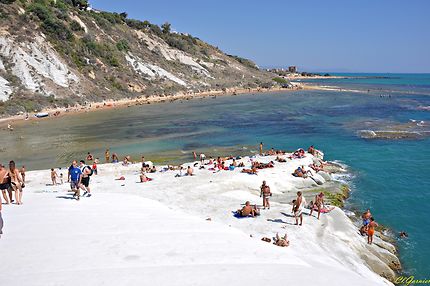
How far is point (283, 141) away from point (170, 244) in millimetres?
29166

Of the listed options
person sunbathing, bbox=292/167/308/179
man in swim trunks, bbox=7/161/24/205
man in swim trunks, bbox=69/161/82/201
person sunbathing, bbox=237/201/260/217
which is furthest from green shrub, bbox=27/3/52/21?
person sunbathing, bbox=237/201/260/217

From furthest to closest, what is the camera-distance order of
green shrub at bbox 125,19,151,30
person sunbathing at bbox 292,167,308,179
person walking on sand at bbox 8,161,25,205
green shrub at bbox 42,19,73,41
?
green shrub at bbox 125,19,151,30 → green shrub at bbox 42,19,73,41 → person sunbathing at bbox 292,167,308,179 → person walking on sand at bbox 8,161,25,205

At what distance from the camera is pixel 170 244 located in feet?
36.6

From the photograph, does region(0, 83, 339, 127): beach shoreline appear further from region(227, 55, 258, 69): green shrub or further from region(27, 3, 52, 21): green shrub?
region(227, 55, 258, 69): green shrub

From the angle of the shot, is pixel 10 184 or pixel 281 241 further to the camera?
pixel 10 184

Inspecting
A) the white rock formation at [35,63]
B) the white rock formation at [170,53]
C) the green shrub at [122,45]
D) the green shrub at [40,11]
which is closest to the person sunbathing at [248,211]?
the white rock formation at [35,63]

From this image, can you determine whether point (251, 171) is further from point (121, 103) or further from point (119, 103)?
point (121, 103)

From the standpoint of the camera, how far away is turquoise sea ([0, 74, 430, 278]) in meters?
21.2

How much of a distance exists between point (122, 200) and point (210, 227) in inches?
174

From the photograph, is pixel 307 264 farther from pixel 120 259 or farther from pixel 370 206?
pixel 370 206

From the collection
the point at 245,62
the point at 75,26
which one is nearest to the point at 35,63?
the point at 75,26

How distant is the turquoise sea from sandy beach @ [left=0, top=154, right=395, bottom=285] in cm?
395

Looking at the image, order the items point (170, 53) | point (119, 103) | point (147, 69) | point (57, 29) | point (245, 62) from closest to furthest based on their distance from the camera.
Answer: point (119, 103) → point (57, 29) → point (147, 69) → point (170, 53) → point (245, 62)

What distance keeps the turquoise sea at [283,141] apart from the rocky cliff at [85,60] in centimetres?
887
